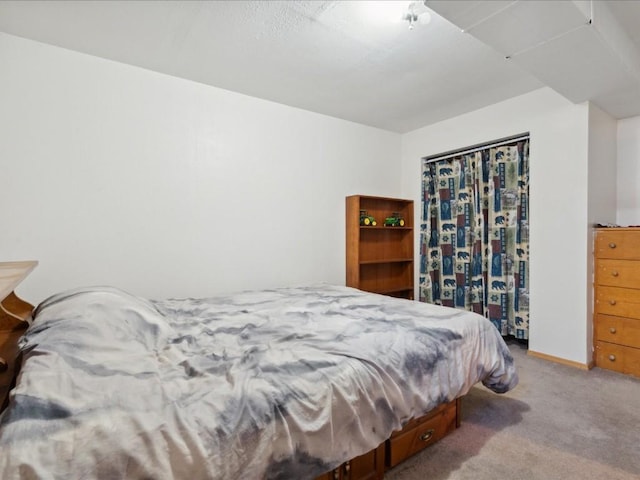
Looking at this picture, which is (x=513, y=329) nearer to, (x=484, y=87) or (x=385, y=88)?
(x=484, y=87)

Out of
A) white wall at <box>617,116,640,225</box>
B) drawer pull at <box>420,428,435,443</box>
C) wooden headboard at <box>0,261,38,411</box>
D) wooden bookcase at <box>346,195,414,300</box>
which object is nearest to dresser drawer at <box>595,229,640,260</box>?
white wall at <box>617,116,640,225</box>

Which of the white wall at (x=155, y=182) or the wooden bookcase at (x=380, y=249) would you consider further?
the wooden bookcase at (x=380, y=249)

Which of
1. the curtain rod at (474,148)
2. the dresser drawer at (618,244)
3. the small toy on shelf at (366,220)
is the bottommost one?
the dresser drawer at (618,244)

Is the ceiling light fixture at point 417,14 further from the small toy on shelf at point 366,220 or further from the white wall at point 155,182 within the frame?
the small toy on shelf at point 366,220

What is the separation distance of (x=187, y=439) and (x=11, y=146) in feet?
7.82

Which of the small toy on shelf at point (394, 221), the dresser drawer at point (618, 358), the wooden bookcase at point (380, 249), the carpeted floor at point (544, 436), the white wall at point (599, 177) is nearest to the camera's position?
the carpeted floor at point (544, 436)

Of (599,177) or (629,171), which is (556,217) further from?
(629,171)

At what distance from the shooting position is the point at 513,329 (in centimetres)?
327

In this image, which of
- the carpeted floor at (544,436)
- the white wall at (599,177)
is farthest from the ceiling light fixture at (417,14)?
the carpeted floor at (544,436)

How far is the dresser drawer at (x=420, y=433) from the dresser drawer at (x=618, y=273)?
191 centimetres

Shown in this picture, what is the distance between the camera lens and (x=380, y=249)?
3967 mm

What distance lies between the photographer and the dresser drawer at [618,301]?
2549mm

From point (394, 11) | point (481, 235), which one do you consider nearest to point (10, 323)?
point (394, 11)

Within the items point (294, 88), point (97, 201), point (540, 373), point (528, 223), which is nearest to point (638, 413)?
point (540, 373)
